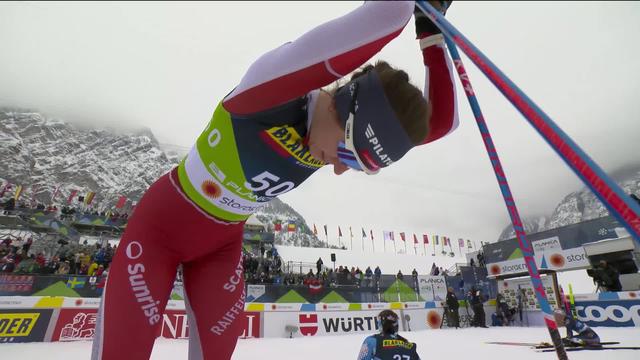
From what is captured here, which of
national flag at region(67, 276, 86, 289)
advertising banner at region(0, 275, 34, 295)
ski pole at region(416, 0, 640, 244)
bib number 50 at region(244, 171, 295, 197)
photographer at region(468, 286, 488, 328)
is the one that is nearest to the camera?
ski pole at region(416, 0, 640, 244)

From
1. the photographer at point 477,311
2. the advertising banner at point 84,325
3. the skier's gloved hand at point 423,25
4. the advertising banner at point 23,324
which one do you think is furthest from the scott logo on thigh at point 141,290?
the photographer at point 477,311

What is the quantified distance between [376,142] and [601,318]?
702 inches

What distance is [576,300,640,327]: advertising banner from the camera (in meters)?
12.7

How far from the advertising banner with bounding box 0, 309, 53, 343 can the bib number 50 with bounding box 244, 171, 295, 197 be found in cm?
1077

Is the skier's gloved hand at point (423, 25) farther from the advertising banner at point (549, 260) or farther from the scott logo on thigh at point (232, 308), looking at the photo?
the advertising banner at point (549, 260)

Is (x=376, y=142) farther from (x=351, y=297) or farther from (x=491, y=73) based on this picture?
(x=351, y=297)

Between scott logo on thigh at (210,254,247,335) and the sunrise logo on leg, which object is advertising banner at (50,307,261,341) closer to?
scott logo on thigh at (210,254,247,335)

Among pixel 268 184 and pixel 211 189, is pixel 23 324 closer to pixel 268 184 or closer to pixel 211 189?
pixel 211 189

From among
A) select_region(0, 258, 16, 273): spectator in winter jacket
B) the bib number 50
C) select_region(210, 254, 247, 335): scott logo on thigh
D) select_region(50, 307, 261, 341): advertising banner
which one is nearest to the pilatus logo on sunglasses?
the bib number 50

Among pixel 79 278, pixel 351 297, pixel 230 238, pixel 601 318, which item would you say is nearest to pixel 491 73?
pixel 230 238

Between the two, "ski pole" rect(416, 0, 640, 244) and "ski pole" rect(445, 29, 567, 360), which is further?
"ski pole" rect(445, 29, 567, 360)

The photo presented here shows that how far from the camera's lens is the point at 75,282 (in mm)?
11055

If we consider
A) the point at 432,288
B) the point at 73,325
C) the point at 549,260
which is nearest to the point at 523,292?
the point at 549,260

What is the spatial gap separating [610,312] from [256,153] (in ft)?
58.2
